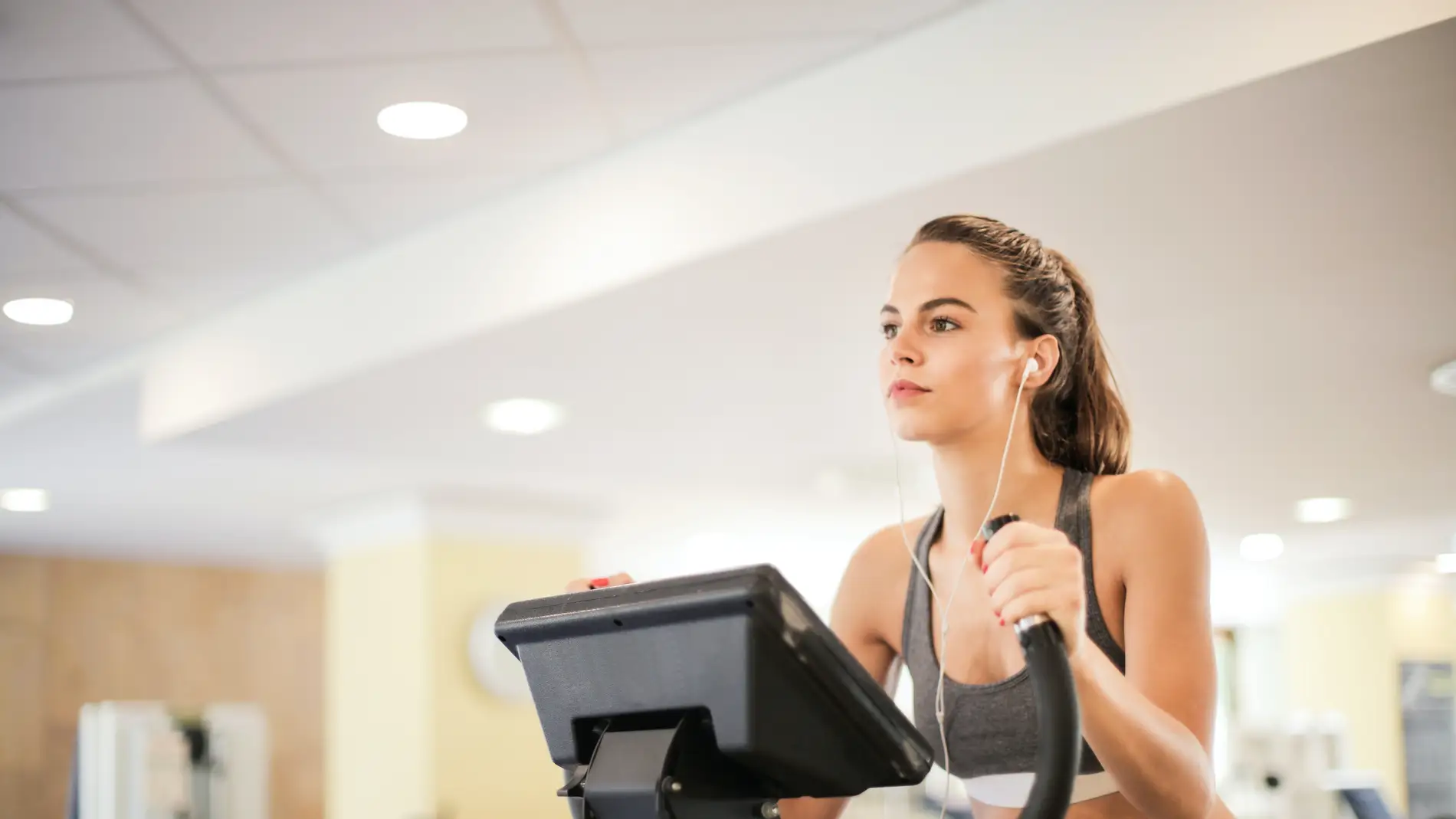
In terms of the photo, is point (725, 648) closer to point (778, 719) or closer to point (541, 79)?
point (778, 719)

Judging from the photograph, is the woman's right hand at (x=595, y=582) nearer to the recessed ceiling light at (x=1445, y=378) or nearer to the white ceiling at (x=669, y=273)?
the white ceiling at (x=669, y=273)

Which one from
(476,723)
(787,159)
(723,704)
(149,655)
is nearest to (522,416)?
(787,159)

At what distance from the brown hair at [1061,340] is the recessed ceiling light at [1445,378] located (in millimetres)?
2753

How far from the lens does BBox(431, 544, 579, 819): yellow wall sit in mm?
5508

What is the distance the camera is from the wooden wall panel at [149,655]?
7.07m

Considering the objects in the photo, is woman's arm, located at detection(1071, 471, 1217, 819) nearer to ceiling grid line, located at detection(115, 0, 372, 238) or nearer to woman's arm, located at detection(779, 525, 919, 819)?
woman's arm, located at detection(779, 525, 919, 819)

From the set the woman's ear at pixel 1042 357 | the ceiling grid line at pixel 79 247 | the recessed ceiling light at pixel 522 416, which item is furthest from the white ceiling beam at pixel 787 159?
the woman's ear at pixel 1042 357

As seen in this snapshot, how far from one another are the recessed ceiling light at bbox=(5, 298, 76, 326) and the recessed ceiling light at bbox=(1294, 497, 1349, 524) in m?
5.23

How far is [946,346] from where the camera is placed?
3.84 feet

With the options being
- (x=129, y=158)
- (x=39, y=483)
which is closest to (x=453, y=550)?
(x=39, y=483)

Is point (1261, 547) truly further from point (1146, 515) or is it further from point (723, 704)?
point (723, 704)

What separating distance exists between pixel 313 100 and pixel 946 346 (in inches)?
68.6

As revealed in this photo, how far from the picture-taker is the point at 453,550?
18.7ft

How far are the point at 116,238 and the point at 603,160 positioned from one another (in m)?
1.26
